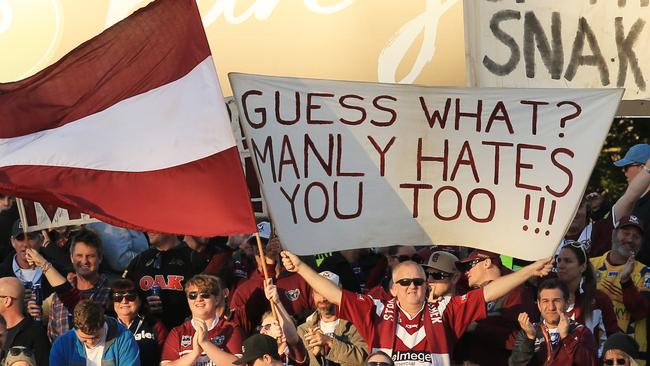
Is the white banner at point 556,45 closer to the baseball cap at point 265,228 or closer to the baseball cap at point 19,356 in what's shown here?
the baseball cap at point 265,228

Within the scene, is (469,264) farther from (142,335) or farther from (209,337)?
(142,335)

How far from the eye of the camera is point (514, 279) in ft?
32.8

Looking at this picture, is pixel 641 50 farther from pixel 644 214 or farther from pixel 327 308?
pixel 327 308

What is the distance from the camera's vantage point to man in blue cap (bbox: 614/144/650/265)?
42.1 ft

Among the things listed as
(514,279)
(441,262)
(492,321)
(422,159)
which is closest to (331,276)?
(441,262)

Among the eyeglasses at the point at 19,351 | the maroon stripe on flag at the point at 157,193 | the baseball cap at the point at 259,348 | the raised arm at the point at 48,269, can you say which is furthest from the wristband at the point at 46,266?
the maroon stripe on flag at the point at 157,193

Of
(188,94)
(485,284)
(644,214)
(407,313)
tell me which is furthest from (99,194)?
(644,214)

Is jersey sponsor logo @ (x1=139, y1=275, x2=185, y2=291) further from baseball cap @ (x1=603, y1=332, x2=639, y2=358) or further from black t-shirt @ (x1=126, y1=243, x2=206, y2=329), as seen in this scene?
baseball cap @ (x1=603, y1=332, x2=639, y2=358)

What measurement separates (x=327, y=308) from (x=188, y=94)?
2419mm

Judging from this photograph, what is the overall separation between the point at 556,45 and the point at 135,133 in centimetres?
343

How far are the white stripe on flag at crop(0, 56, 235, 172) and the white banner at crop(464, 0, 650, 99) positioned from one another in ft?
7.89

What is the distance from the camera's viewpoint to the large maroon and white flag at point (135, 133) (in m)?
9.52

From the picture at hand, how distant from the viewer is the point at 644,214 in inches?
509

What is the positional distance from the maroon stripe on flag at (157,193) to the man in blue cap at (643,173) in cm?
427
